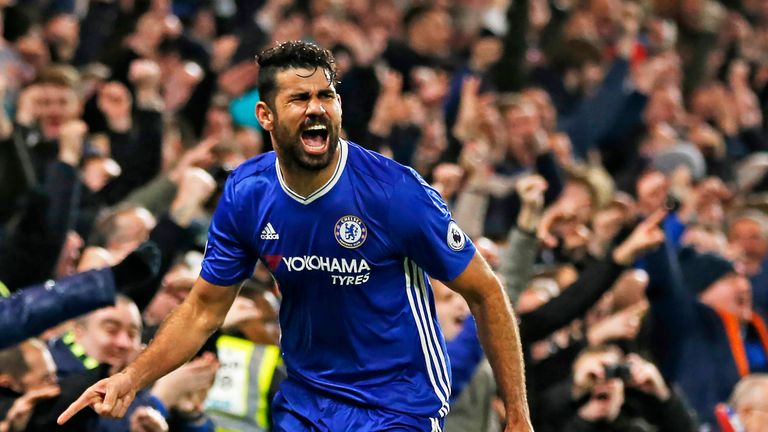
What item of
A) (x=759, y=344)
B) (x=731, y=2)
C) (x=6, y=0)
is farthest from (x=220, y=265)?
(x=731, y=2)

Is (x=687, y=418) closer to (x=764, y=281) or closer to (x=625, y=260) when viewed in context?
(x=625, y=260)

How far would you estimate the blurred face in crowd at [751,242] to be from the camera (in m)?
10.0

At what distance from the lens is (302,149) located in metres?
4.74

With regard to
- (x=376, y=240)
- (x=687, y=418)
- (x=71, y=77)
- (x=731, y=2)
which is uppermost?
(x=731, y=2)

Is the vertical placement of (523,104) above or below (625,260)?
above

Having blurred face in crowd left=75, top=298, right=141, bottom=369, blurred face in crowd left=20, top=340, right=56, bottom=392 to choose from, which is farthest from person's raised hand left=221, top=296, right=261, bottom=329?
blurred face in crowd left=20, top=340, right=56, bottom=392

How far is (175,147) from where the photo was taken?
9188 mm

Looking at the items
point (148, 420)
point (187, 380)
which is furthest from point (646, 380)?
point (148, 420)

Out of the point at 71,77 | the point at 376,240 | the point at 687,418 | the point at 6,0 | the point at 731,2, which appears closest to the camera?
the point at 376,240

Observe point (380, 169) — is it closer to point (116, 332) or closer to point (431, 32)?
point (116, 332)

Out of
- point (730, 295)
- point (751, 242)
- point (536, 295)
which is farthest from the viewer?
point (751, 242)

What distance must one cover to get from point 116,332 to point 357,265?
1.57 meters

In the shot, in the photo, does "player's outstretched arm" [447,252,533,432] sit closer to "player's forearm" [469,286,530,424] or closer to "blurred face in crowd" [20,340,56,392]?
"player's forearm" [469,286,530,424]

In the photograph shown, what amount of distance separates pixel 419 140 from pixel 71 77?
218 cm
